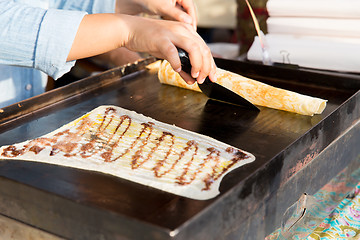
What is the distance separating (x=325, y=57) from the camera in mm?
1898

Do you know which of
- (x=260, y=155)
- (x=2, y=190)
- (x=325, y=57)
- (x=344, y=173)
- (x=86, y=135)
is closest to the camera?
(x=2, y=190)

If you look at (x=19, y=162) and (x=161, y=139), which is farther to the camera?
(x=161, y=139)

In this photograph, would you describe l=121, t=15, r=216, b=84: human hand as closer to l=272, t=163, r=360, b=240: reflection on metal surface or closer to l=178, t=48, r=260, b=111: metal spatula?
l=178, t=48, r=260, b=111: metal spatula

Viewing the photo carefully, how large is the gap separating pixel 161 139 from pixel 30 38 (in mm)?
450

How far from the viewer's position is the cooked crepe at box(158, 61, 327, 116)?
4.80 ft

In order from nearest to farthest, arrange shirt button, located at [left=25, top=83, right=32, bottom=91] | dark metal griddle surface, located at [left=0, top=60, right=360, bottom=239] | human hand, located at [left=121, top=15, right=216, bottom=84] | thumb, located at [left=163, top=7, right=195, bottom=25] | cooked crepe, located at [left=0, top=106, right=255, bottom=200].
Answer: dark metal griddle surface, located at [left=0, top=60, right=360, bottom=239]
cooked crepe, located at [left=0, top=106, right=255, bottom=200]
human hand, located at [left=121, top=15, right=216, bottom=84]
thumb, located at [left=163, top=7, right=195, bottom=25]
shirt button, located at [left=25, top=83, right=32, bottom=91]

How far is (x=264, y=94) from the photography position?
1.56 meters

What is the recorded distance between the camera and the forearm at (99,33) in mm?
1326

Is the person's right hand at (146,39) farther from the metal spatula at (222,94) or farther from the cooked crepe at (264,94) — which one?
the cooked crepe at (264,94)

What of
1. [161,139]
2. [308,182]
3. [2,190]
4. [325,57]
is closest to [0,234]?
[2,190]

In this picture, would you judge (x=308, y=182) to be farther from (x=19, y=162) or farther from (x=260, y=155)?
(x=19, y=162)

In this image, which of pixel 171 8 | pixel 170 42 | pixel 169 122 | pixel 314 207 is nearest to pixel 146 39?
pixel 170 42

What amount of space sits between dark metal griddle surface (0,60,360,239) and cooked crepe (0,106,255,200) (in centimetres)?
3

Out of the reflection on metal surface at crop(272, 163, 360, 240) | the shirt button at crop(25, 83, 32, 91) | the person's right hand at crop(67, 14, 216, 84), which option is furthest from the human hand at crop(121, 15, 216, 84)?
the shirt button at crop(25, 83, 32, 91)
